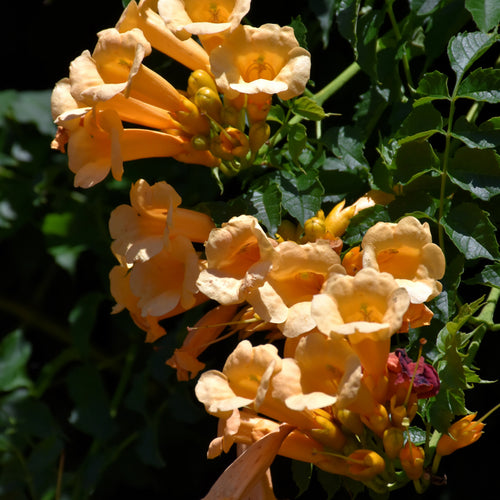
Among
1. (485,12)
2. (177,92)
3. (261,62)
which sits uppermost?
(485,12)

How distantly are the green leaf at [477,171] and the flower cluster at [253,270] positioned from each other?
19 centimetres

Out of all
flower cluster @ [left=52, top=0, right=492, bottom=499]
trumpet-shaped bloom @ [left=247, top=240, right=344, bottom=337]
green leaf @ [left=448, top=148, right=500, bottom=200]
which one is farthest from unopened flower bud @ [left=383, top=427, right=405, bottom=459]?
green leaf @ [left=448, top=148, right=500, bottom=200]

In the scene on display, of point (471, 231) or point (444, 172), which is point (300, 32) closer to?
point (444, 172)

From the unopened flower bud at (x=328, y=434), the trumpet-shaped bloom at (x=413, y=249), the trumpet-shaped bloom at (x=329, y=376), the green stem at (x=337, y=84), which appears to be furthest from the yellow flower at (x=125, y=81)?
the unopened flower bud at (x=328, y=434)

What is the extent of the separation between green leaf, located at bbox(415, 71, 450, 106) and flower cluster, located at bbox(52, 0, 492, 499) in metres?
0.28

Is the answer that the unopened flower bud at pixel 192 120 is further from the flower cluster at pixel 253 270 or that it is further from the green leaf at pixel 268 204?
the green leaf at pixel 268 204

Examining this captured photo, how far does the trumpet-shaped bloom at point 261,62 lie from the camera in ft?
5.77

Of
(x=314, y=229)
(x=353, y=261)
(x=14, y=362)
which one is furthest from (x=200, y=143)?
(x=14, y=362)

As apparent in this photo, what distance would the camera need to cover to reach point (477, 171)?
5.93ft

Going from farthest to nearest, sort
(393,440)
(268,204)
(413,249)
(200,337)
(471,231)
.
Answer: (200,337) < (268,204) < (471,231) < (413,249) < (393,440)

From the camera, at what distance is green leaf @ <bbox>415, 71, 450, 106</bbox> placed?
1.77m

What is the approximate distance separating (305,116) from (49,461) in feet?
5.71

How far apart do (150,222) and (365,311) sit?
662 mm

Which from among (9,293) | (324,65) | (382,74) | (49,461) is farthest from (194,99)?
(9,293)
